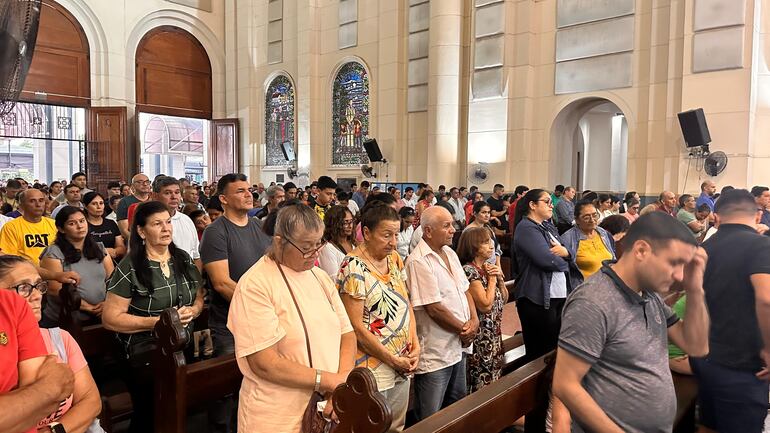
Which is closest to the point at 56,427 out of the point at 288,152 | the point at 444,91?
the point at 444,91

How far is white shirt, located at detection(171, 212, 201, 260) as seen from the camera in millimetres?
4352

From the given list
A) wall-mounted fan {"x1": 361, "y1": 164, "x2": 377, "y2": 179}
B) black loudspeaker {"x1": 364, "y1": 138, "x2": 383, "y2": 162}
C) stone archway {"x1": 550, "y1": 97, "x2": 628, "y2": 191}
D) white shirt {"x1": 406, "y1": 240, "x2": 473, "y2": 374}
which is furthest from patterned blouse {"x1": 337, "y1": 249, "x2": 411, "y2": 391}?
wall-mounted fan {"x1": 361, "y1": 164, "x2": 377, "y2": 179}

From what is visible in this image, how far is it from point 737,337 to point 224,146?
16458mm

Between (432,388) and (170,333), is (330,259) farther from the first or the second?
(170,333)

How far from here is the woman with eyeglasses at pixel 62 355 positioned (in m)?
1.92

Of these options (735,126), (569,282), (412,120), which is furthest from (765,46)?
(569,282)

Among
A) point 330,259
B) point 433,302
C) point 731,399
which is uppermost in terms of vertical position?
point 330,259

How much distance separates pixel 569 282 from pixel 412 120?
1041 centimetres

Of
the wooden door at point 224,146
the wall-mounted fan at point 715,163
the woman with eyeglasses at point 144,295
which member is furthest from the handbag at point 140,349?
the wooden door at point 224,146

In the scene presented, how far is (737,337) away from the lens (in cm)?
237

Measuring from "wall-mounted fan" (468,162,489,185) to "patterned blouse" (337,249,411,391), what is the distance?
32.5 feet

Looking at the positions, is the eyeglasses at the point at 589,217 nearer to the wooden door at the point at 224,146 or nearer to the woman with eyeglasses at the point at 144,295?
the woman with eyeglasses at the point at 144,295

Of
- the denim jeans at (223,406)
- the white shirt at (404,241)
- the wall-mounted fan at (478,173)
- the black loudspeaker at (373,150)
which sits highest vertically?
the black loudspeaker at (373,150)

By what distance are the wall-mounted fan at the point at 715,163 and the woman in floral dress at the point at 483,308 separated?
798cm
